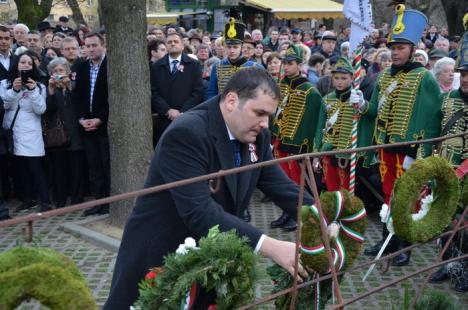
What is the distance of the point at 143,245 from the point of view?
3.12 metres

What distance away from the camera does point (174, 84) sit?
8039 mm

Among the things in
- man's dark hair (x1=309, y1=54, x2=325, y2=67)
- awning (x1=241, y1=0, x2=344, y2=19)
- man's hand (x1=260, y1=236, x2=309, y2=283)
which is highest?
awning (x1=241, y1=0, x2=344, y2=19)

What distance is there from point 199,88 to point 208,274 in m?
5.77

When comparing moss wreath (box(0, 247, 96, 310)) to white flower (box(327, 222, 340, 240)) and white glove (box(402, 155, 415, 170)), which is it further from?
white glove (box(402, 155, 415, 170))

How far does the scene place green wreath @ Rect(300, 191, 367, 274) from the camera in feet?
9.52

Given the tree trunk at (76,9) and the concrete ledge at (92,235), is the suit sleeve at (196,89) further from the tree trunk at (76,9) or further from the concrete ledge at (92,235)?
the tree trunk at (76,9)

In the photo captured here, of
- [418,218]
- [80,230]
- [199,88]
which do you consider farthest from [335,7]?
[418,218]

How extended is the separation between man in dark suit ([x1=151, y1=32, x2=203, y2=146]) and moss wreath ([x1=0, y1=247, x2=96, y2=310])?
593 cm

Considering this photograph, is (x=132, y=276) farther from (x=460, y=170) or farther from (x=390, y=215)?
(x=460, y=170)

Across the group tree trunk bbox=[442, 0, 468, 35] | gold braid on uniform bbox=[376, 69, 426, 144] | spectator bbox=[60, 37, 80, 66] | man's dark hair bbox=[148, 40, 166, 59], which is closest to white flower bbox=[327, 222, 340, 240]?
gold braid on uniform bbox=[376, 69, 426, 144]

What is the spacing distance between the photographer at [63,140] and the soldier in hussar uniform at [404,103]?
3.75m

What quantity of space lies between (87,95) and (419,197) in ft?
16.7

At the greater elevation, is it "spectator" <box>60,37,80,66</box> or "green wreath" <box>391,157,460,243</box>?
"spectator" <box>60,37,80,66</box>

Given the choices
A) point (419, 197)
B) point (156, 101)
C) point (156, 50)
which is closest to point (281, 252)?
point (419, 197)
